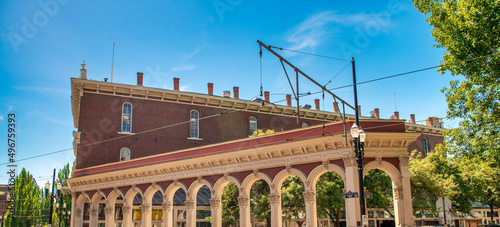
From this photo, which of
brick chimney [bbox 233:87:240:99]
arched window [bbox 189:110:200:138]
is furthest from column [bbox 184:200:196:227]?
brick chimney [bbox 233:87:240:99]

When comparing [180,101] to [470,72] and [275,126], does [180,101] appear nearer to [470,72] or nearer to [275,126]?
[275,126]

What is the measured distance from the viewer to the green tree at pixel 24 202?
64581 millimetres

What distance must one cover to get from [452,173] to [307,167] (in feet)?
61.6

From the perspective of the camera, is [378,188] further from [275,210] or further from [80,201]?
[80,201]

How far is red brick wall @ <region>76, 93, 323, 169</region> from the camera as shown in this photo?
42.0m

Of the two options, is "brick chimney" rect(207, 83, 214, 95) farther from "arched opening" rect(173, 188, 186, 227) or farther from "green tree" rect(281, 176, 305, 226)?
"green tree" rect(281, 176, 305, 226)

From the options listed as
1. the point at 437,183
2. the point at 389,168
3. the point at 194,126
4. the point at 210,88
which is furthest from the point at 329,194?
the point at 210,88

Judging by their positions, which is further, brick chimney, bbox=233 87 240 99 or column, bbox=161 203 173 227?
brick chimney, bbox=233 87 240 99

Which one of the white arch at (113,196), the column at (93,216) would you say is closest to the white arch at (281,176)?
the white arch at (113,196)

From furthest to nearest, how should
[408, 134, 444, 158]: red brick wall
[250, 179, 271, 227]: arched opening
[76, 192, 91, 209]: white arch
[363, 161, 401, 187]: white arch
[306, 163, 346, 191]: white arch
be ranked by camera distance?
[408, 134, 444, 158]: red brick wall
[76, 192, 91, 209]: white arch
[250, 179, 271, 227]: arched opening
[306, 163, 346, 191]: white arch
[363, 161, 401, 187]: white arch

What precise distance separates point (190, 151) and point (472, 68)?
18547mm

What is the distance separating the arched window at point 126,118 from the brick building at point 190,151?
0.10 m

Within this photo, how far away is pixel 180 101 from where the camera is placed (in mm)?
46406

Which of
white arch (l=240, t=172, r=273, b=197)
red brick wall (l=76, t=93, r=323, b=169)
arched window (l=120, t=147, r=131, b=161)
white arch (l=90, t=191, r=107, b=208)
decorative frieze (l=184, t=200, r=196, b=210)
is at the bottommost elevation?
decorative frieze (l=184, t=200, r=196, b=210)
